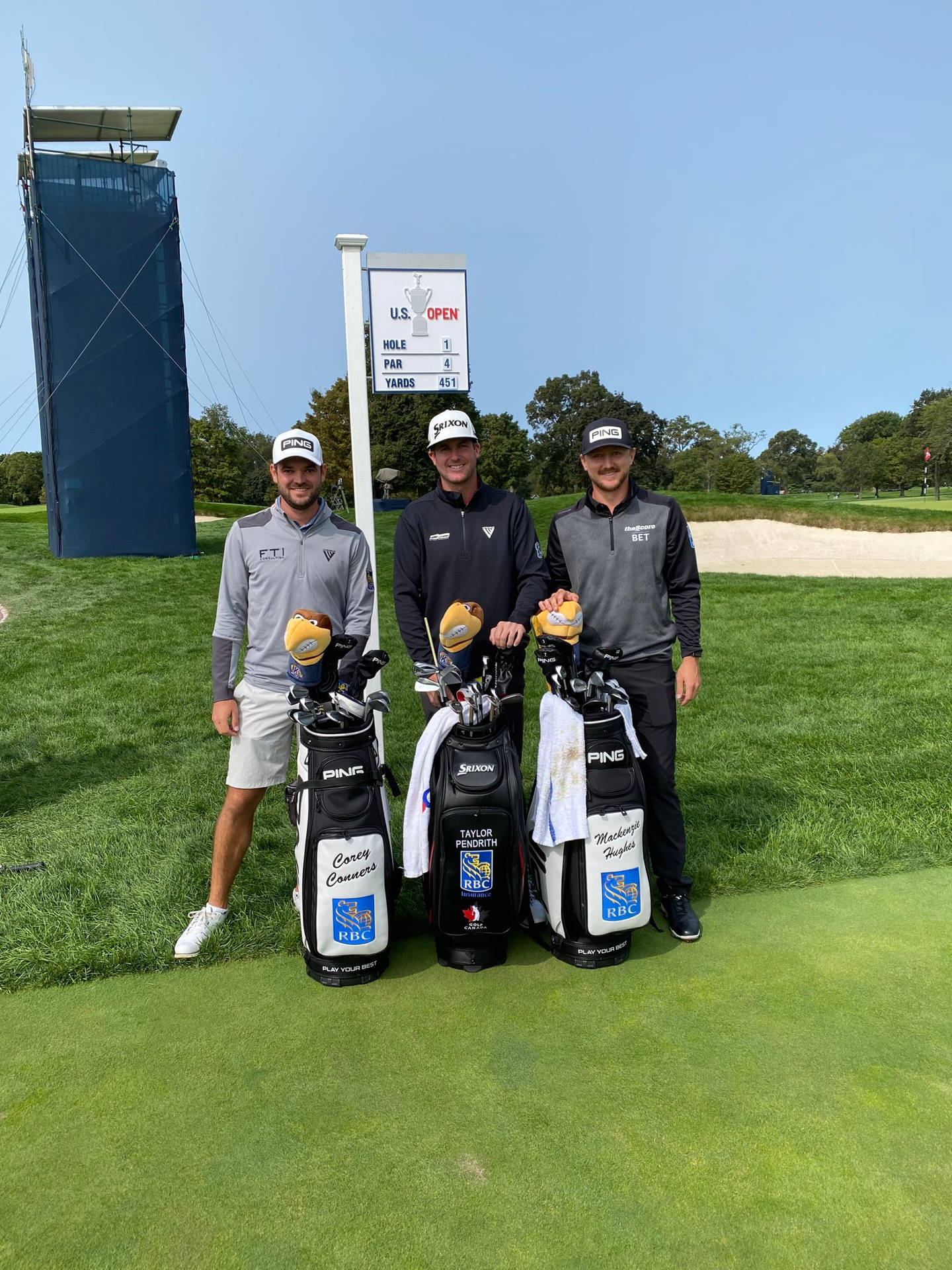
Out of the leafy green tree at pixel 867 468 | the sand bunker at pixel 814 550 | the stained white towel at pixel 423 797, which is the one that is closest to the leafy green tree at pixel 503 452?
the sand bunker at pixel 814 550

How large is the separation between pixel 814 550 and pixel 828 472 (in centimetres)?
6812

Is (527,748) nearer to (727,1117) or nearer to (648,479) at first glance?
(727,1117)

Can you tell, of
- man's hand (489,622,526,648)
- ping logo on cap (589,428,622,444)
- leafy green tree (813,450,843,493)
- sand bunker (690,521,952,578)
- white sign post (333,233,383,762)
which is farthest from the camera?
leafy green tree (813,450,843,493)

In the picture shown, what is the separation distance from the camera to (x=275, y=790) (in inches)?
191

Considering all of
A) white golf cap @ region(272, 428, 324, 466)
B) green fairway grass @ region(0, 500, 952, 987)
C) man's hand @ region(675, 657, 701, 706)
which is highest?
white golf cap @ region(272, 428, 324, 466)

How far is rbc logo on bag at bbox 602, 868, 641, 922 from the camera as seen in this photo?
271cm

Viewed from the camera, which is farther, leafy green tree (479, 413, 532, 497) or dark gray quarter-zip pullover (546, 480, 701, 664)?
leafy green tree (479, 413, 532, 497)

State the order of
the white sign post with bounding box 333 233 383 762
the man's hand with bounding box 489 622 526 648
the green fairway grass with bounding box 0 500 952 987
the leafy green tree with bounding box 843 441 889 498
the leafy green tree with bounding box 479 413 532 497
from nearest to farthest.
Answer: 1. the man's hand with bounding box 489 622 526 648
2. the green fairway grass with bounding box 0 500 952 987
3. the white sign post with bounding box 333 233 383 762
4. the leafy green tree with bounding box 479 413 532 497
5. the leafy green tree with bounding box 843 441 889 498

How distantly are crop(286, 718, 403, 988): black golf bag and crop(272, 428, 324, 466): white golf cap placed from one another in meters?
0.90

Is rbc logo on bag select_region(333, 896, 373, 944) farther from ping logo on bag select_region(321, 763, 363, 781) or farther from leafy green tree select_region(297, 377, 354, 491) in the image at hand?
leafy green tree select_region(297, 377, 354, 491)

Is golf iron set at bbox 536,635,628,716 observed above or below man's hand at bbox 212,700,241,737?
above

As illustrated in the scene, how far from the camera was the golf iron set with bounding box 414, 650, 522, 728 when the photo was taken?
2.72 meters

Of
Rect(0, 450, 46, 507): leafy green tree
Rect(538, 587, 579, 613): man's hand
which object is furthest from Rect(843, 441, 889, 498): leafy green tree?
Rect(538, 587, 579, 613): man's hand

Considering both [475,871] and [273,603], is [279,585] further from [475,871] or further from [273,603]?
[475,871]
